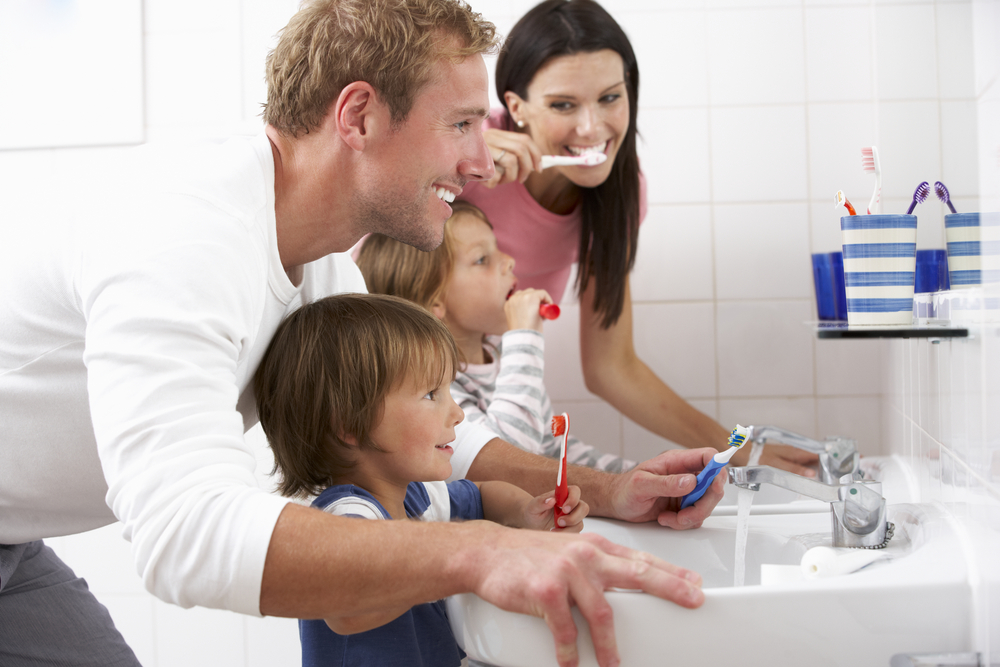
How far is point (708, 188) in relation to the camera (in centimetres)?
148

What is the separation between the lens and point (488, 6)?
4.86 feet

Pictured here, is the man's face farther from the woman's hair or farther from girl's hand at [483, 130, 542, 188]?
Answer: the woman's hair

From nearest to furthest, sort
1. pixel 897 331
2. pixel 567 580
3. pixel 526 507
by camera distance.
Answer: pixel 567 580
pixel 897 331
pixel 526 507

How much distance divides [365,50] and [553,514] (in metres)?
0.57

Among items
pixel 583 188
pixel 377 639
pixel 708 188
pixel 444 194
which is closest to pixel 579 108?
pixel 583 188


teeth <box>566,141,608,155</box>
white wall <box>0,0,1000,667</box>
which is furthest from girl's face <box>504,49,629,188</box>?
white wall <box>0,0,1000,667</box>

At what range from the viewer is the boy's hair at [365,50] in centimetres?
85

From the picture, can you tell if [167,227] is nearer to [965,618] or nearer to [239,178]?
[239,178]

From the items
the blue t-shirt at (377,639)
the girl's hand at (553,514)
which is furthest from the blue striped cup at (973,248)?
the blue t-shirt at (377,639)

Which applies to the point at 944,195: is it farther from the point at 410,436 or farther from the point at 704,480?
the point at 410,436

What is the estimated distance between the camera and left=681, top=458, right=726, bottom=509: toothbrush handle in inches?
31.8

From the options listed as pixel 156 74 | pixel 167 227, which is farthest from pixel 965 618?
pixel 156 74

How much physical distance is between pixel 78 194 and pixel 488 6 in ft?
3.15

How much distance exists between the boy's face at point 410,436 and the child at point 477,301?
1.14ft
